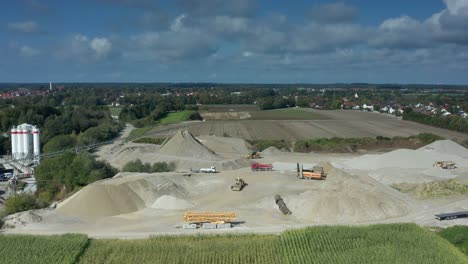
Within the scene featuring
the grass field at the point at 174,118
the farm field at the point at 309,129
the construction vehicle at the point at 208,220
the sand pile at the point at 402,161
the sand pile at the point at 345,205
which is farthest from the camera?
the grass field at the point at 174,118

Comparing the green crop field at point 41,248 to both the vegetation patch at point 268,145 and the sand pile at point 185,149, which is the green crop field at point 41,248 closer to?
the sand pile at point 185,149

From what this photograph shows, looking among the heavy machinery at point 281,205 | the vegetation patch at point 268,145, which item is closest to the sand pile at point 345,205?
the heavy machinery at point 281,205

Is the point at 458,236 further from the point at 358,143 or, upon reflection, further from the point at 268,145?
the point at 268,145

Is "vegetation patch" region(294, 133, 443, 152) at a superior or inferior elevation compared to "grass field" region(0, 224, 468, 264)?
superior

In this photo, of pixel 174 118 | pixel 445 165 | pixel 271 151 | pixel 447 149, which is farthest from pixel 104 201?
pixel 174 118

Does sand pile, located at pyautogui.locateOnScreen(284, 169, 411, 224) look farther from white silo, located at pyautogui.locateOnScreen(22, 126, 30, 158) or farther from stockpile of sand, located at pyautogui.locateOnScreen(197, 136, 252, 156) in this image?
white silo, located at pyautogui.locateOnScreen(22, 126, 30, 158)

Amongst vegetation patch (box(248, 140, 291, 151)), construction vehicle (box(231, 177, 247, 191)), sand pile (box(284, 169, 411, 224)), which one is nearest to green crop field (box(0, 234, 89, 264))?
sand pile (box(284, 169, 411, 224))
